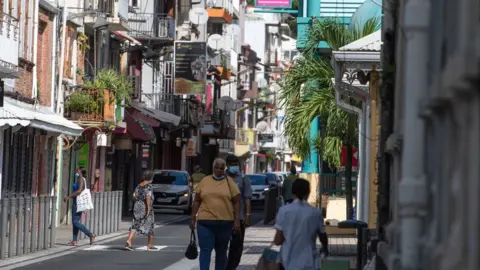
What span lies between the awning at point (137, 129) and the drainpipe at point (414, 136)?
4407 cm

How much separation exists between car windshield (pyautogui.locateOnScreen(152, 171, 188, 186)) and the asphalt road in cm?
1867

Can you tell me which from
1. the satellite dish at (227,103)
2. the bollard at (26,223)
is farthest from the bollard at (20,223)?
the satellite dish at (227,103)

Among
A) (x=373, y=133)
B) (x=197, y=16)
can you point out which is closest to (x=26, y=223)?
(x=373, y=133)

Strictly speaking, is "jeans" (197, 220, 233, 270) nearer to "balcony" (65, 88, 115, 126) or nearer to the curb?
the curb

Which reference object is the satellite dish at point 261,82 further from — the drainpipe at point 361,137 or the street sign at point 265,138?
the drainpipe at point 361,137

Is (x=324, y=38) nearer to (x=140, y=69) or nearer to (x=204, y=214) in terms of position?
(x=204, y=214)

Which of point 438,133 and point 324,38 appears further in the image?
point 324,38

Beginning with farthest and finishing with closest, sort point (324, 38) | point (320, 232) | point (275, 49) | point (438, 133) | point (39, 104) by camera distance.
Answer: point (275, 49), point (39, 104), point (324, 38), point (320, 232), point (438, 133)

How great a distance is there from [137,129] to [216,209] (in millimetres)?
34183

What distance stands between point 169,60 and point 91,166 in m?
20.9

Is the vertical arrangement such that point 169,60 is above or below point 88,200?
above

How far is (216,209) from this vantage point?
1747 centimetres

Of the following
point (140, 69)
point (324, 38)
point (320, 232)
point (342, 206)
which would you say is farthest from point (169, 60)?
point (320, 232)

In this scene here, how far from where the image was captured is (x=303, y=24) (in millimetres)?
35250
